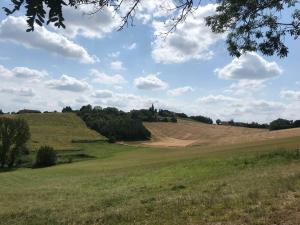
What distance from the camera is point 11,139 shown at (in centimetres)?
10194

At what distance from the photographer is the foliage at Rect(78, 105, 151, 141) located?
436ft

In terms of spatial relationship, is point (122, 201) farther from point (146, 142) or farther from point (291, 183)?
point (146, 142)

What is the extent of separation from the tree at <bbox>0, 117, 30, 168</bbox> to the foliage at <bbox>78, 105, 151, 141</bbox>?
34.6 metres

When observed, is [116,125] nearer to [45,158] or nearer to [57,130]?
[57,130]

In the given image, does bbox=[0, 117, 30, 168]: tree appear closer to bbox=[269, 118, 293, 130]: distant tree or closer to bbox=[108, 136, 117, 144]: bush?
bbox=[108, 136, 117, 144]: bush

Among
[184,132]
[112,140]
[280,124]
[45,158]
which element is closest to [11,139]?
[45,158]

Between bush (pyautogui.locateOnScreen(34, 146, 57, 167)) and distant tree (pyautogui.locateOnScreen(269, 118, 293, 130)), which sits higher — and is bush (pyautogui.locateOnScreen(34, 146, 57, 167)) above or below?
below

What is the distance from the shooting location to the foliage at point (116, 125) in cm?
13275

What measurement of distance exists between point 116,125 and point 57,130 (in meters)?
16.0

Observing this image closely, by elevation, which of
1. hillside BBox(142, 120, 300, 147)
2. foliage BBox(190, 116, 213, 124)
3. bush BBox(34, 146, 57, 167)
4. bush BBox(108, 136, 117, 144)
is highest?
foliage BBox(190, 116, 213, 124)

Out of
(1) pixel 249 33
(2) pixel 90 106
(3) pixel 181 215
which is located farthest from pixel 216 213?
(2) pixel 90 106

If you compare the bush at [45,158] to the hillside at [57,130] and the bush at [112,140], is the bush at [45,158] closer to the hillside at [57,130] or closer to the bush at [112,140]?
the hillside at [57,130]

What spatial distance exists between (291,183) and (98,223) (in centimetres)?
715

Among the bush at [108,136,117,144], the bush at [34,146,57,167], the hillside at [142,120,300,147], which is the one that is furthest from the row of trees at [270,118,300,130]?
the bush at [34,146,57,167]
